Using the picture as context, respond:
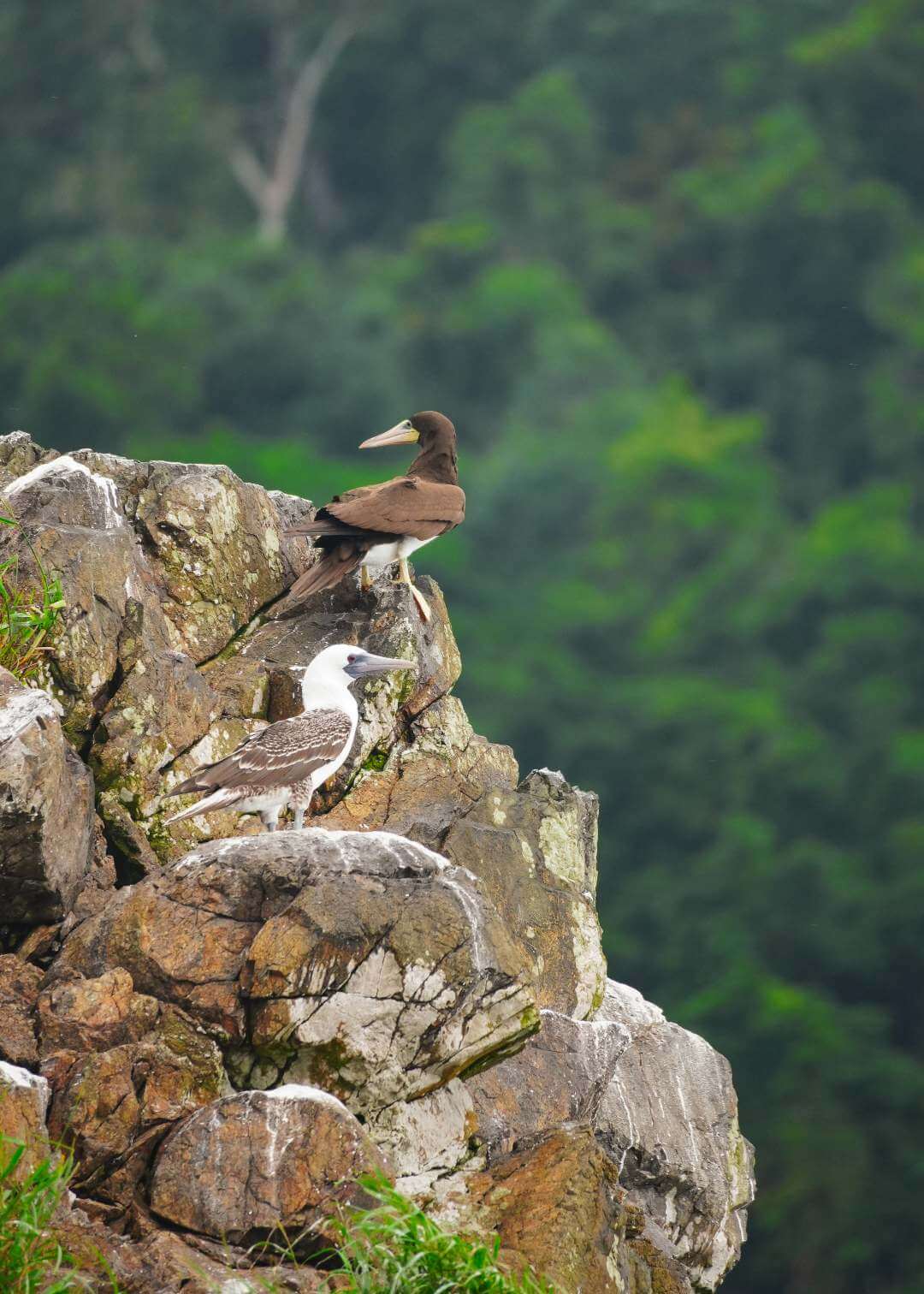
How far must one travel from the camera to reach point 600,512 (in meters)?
58.3

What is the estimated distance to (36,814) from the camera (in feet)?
31.7

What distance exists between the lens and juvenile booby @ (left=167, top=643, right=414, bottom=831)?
10.6 metres

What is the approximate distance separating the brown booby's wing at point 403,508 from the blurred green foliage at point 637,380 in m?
26.7

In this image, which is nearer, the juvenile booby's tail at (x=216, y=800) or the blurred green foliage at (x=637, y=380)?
the juvenile booby's tail at (x=216, y=800)

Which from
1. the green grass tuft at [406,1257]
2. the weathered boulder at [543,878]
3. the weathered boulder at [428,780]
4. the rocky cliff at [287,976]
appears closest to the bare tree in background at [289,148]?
the weathered boulder at [428,780]

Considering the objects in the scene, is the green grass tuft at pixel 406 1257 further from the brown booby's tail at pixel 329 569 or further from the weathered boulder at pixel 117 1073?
the brown booby's tail at pixel 329 569

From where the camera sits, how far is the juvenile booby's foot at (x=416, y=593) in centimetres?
1284

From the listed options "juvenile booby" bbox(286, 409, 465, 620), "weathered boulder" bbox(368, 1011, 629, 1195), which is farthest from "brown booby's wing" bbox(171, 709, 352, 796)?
"weathered boulder" bbox(368, 1011, 629, 1195)

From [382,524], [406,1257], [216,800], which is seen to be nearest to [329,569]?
[382,524]

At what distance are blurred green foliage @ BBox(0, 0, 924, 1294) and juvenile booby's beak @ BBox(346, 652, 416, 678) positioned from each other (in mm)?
28178

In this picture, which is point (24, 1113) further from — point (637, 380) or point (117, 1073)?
point (637, 380)

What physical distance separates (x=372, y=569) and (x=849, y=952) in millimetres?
33883

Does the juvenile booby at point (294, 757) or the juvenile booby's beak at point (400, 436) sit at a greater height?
the juvenile booby's beak at point (400, 436)

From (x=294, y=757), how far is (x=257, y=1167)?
7.72 ft
